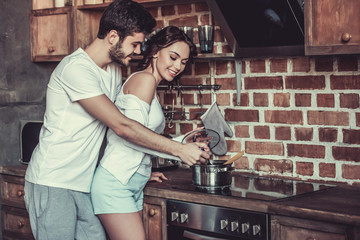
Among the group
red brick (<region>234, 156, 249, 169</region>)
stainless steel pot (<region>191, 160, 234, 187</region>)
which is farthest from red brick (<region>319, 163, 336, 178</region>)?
stainless steel pot (<region>191, 160, 234, 187</region>)

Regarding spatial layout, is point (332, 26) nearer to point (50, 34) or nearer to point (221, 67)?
point (221, 67)

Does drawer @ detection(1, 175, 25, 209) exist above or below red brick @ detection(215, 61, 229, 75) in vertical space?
below

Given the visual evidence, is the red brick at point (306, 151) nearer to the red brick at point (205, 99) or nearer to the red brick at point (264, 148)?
the red brick at point (264, 148)

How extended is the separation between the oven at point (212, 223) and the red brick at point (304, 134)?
0.72 meters

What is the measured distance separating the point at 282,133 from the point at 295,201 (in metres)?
0.73

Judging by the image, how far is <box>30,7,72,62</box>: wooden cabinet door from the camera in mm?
3516

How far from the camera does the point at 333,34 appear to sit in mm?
2307

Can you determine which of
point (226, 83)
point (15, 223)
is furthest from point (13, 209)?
point (226, 83)

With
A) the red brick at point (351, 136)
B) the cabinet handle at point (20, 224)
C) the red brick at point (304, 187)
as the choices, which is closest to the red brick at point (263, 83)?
the red brick at point (351, 136)

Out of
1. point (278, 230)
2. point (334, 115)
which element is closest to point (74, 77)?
point (278, 230)

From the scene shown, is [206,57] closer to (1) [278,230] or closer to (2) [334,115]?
(2) [334,115]

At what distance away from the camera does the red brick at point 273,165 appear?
9.70 feet

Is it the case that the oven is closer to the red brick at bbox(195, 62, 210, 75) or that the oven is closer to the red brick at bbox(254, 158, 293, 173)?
the red brick at bbox(254, 158, 293, 173)

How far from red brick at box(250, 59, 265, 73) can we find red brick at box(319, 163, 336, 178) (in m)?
0.62
